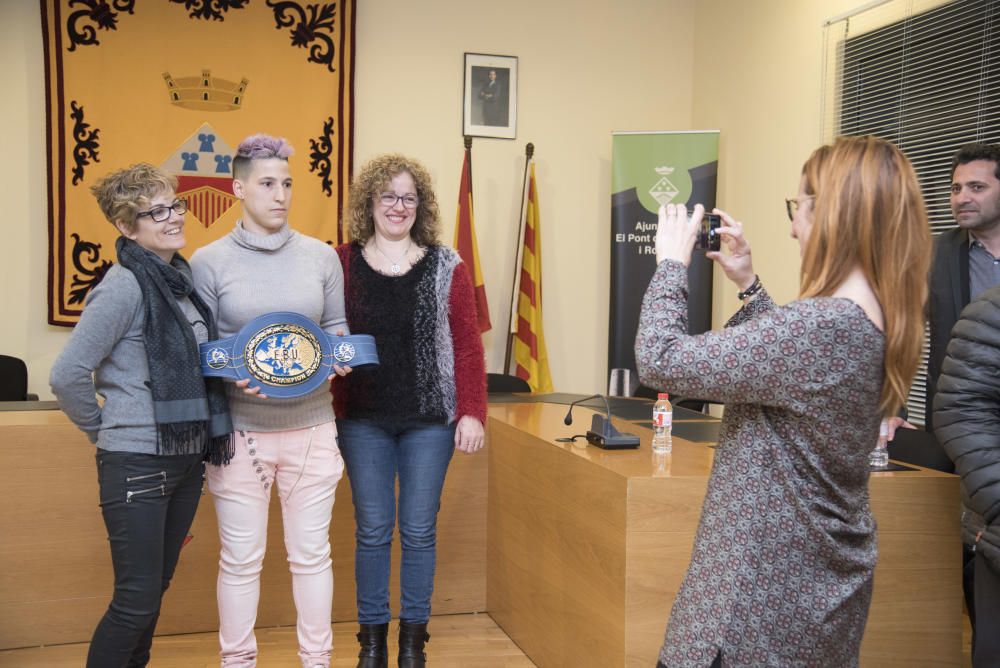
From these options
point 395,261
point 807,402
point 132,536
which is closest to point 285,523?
point 132,536

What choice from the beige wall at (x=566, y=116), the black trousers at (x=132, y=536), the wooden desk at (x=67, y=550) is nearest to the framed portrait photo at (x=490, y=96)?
the beige wall at (x=566, y=116)

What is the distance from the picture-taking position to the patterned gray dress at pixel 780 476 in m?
1.19

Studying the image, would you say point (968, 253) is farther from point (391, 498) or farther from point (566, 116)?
point (566, 116)

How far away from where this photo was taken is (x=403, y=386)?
2.33 m

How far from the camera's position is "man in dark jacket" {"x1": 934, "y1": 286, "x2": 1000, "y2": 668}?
1.78 meters

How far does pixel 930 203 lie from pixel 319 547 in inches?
111

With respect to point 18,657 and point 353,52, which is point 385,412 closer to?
point 18,657

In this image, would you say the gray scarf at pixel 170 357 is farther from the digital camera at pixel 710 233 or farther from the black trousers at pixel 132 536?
the digital camera at pixel 710 233

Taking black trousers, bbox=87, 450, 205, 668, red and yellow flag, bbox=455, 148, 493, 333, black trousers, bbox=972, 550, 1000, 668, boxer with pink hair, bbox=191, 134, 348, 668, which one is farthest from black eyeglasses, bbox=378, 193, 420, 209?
red and yellow flag, bbox=455, 148, 493, 333

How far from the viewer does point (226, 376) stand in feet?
6.77

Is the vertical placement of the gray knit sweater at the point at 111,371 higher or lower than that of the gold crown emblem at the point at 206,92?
lower

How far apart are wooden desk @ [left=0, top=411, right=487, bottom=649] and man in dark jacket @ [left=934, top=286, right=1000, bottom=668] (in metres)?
1.85

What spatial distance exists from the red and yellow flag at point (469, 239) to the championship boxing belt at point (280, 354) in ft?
9.31

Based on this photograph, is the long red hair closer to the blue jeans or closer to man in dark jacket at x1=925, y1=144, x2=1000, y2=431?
the blue jeans
